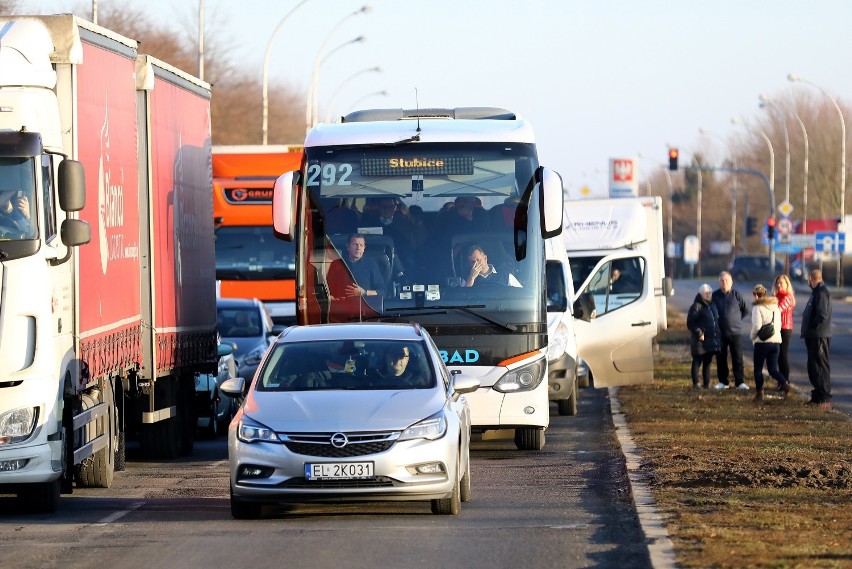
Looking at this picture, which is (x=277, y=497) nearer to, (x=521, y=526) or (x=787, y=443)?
(x=521, y=526)

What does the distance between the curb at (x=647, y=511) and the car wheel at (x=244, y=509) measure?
2730 millimetres

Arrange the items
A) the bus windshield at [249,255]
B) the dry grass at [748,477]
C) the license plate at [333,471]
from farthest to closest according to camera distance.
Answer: the bus windshield at [249,255] → the license plate at [333,471] → the dry grass at [748,477]

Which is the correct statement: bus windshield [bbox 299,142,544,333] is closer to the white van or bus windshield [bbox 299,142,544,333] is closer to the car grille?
the white van

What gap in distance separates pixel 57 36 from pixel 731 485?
20.4 feet

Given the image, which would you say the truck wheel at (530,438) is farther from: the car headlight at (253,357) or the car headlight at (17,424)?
the car headlight at (17,424)

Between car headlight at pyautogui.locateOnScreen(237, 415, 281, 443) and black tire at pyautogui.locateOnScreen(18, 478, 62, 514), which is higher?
car headlight at pyautogui.locateOnScreen(237, 415, 281, 443)

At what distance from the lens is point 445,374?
13.4 m

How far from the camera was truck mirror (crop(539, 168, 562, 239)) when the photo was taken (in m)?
16.6

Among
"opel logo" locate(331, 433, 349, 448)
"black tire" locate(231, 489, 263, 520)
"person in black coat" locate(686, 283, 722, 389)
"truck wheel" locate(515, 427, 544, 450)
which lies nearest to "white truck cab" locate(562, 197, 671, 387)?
"person in black coat" locate(686, 283, 722, 389)

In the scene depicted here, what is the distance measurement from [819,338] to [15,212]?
512 inches

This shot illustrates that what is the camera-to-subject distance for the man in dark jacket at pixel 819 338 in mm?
22500

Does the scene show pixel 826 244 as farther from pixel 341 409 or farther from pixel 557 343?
pixel 341 409

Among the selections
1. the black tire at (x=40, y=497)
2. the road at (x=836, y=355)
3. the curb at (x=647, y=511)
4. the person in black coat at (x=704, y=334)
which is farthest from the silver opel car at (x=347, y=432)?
the person in black coat at (x=704, y=334)

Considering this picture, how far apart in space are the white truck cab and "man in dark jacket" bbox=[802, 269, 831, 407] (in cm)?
227
